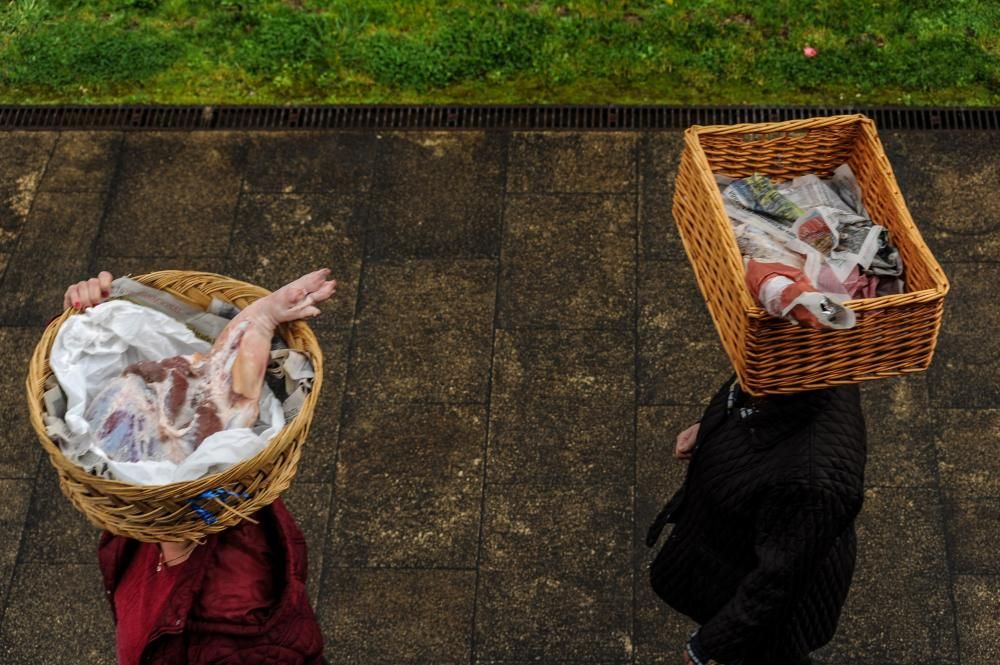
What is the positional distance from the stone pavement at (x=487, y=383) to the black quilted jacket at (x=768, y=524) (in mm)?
891

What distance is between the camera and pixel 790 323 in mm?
3201

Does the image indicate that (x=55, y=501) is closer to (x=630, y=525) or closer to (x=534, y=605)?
(x=534, y=605)

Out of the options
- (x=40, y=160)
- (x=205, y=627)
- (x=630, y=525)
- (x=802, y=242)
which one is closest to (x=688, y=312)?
(x=630, y=525)

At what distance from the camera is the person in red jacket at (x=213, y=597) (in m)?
3.38

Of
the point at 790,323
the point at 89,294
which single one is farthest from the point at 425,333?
the point at 790,323

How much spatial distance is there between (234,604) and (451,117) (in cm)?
361

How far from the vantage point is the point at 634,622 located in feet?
15.8

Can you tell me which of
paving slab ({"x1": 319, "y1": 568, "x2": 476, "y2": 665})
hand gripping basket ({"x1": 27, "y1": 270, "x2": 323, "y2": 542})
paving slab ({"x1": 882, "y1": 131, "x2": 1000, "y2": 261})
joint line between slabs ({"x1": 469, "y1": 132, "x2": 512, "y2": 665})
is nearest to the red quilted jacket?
hand gripping basket ({"x1": 27, "y1": 270, "x2": 323, "y2": 542})

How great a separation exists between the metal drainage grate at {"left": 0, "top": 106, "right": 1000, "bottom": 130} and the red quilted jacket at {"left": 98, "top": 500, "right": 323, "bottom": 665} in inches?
127

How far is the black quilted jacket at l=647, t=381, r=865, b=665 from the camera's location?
11.4ft

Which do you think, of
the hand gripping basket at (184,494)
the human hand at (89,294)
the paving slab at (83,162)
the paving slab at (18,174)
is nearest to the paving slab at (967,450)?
the hand gripping basket at (184,494)

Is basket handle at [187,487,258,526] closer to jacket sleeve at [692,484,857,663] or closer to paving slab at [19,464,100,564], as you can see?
jacket sleeve at [692,484,857,663]

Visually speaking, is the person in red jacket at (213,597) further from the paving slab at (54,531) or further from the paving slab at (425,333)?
the paving slab at (425,333)

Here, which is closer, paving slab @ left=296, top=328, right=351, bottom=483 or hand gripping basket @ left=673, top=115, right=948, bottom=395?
hand gripping basket @ left=673, top=115, right=948, bottom=395
